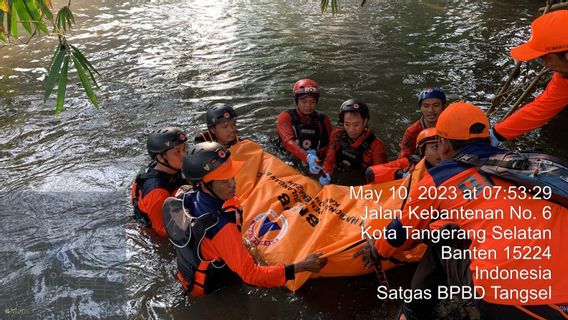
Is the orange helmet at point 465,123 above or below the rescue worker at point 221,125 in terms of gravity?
above

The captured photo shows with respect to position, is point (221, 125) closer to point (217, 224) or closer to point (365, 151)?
point (365, 151)

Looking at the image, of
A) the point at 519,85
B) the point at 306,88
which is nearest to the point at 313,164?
the point at 306,88

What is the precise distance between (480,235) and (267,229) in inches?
82.7

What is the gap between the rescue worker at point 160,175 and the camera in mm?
4160

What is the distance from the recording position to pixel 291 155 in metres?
6.34

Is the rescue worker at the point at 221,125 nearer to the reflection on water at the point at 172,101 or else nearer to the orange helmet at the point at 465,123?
the reflection on water at the point at 172,101

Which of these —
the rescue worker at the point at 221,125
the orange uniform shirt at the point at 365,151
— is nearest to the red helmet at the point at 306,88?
the orange uniform shirt at the point at 365,151

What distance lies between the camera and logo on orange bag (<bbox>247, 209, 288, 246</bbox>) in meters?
3.96

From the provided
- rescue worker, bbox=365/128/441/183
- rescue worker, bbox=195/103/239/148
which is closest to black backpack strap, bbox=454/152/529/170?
rescue worker, bbox=365/128/441/183

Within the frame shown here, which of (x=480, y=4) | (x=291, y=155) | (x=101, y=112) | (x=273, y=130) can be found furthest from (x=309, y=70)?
(x=480, y=4)

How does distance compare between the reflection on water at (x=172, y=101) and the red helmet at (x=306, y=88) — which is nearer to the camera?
the reflection on water at (x=172, y=101)

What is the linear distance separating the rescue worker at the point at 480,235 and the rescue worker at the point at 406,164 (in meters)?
1.06

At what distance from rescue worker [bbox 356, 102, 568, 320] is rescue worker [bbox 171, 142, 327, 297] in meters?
0.94

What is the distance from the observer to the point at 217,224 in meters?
3.13
